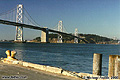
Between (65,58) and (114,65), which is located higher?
(114,65)

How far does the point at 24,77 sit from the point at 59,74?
1267 millimetres

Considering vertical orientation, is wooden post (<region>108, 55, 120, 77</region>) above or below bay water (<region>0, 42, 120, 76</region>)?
above

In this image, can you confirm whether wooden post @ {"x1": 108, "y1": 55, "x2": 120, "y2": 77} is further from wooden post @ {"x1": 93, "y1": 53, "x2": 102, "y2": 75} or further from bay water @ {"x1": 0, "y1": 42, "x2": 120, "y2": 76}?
bay water @ {"x1": 0, "y1": 42, "x2": 120, "y2": 76}

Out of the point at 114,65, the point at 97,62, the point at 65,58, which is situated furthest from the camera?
the point at 65,58

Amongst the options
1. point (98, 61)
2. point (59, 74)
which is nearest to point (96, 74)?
point (98, 61)

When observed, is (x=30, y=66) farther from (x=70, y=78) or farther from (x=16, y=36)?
(x=16, y=36)

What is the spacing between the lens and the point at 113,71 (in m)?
6.35

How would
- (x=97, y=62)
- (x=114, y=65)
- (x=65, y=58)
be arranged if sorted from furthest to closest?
(x=65, y=58) < (x=97, y=62) < (x=114, y=65)

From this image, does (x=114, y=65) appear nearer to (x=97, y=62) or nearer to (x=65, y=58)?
(x=97, y=62)

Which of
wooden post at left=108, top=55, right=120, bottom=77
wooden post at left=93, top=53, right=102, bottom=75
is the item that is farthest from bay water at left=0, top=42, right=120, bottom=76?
wooden post at left=108, top=55, right=120, bottom=77

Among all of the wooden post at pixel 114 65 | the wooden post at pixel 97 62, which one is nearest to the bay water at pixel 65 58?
the wooden post at pixel 97 62

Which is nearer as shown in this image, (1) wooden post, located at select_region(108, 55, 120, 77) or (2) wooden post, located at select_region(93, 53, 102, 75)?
(1) wooden post, located at select_region(108, 55, 120, 77)

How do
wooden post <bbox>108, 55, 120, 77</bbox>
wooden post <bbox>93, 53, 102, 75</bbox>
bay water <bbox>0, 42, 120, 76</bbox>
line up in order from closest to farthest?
wooden post <bbox>108, 55, 120, 77</bbox>, wooden post <bbox>93, 53, 102, 75</bbox>, bay water <bbox>0, 42, 120, 76</bbox>

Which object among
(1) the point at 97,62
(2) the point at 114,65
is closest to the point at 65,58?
(1) the point at 97,62
